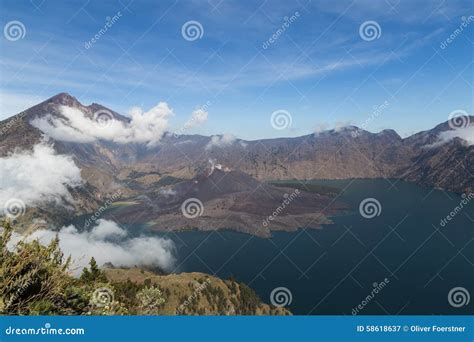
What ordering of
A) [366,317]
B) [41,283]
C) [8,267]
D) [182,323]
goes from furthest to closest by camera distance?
1. [41,283]
2. [8,267]
3. [366,317]
4. [182,323]

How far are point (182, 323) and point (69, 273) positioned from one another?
7.86m

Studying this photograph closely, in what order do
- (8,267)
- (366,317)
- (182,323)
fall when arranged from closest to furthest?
(182,323), (366,317), (8,267)

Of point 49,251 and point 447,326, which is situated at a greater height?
point 49,251

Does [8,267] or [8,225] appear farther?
[8,225]

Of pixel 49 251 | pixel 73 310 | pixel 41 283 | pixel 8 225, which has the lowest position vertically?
pixel 73 310

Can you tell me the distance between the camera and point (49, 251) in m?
19.2

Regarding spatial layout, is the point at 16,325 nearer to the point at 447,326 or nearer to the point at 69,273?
the point at 69,273

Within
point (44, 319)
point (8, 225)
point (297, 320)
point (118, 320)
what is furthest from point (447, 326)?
point (8, 225)

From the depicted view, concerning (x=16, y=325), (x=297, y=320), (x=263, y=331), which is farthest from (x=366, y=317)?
(x=16, y=325)

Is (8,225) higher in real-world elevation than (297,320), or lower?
higher

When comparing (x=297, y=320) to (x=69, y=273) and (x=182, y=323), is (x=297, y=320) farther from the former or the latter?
(x=69, y=273)

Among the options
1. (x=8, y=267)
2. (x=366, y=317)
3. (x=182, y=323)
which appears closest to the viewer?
(x=182, y=323)

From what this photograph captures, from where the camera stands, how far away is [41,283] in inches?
718

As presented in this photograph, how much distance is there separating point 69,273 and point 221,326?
8.75 m
